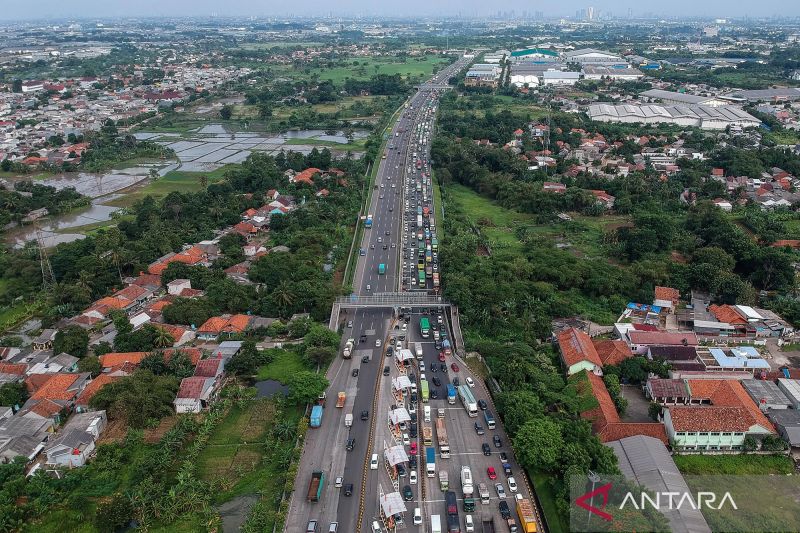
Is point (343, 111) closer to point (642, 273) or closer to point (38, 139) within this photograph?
point (38, 139)

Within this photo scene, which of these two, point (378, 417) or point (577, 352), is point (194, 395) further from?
point (577, 352)

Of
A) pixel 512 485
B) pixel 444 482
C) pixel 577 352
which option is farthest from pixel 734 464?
pixel 444 482

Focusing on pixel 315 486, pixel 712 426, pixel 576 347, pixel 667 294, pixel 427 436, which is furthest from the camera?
pixel 667 294

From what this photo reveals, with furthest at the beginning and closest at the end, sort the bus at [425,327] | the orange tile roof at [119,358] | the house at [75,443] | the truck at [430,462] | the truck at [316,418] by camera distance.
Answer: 1. the bus at [425,327]
2. the orange tile roof at [119,358]
3. the truck at [316,418]
4. the house at [75,443]
5. the truck at [430,462]

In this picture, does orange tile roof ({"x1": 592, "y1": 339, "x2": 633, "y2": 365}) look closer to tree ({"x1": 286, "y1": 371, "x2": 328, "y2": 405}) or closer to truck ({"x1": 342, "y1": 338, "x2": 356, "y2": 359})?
truck ({"x1": 342, "y1": 338, "x2": 356, "y2": 359})

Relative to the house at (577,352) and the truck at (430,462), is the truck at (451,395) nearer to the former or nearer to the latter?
the truck at (430,462)

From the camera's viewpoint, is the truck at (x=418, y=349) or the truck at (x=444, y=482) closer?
the truck at (x=444, y=482)

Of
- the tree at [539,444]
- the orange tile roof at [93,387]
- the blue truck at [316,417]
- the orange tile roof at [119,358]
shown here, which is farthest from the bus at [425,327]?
the orange tile roof at [93,387]
